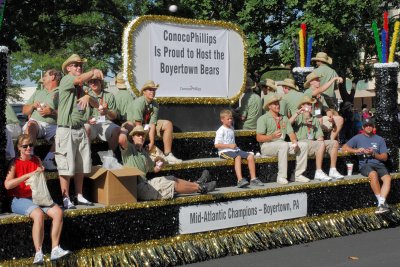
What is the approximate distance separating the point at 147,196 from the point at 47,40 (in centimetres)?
1456

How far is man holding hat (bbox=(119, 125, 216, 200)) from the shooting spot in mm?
7836

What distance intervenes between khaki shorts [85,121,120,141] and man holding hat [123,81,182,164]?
343mm

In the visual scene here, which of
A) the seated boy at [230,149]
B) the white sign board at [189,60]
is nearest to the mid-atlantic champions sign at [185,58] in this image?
the white sign board at [189,60]

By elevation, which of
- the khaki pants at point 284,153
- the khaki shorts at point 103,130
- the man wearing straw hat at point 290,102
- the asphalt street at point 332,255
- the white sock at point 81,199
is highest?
the man wearing straw hat at point 290,102

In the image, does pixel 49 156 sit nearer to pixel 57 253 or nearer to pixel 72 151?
pixel 72 151

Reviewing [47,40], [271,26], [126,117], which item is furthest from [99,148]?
[271,26]

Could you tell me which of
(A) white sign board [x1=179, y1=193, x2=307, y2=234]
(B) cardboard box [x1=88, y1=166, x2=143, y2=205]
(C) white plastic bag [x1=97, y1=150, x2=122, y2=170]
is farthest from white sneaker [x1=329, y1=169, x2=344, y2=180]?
(C) white plastic bag [x1=97, y1=150, x2=122, y2=170]

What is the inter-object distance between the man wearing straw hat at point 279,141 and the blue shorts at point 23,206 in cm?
387

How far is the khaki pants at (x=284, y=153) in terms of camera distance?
9.56 metres

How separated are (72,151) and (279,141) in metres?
3.55

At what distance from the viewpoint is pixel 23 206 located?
22.1 ft

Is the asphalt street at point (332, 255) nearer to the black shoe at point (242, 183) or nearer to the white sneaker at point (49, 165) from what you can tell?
the black shoe at point (242, 183)

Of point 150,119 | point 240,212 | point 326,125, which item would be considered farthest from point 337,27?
point 240,212

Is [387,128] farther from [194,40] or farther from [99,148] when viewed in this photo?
[99,148]
